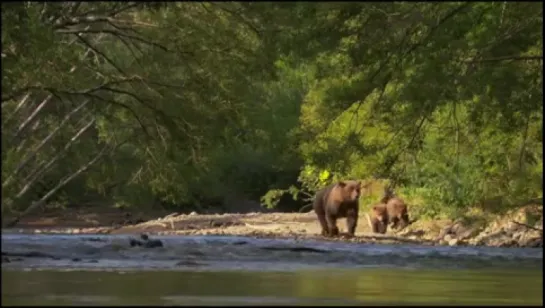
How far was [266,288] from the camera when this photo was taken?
45.4 feet

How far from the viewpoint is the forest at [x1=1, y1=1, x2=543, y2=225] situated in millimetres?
18297

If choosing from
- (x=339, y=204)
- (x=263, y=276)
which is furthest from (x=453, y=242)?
(x=263, y=276)

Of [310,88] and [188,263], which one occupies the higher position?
[310,88]

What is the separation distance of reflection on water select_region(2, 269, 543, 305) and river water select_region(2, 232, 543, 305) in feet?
0.04

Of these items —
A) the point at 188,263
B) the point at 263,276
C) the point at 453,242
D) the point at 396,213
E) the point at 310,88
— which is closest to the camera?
the point at 263,276

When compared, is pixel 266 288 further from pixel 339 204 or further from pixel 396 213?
pixel 396 213

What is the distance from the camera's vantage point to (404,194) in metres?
41.3

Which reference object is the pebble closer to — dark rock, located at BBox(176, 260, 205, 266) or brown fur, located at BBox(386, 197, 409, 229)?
brown fur, located at BBox(386, 197, 409, 229)

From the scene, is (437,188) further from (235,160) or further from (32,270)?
(235,160)

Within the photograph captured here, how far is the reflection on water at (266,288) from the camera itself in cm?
1198

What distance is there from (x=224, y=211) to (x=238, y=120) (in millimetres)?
40326

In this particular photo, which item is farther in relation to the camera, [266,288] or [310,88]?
[310,88]

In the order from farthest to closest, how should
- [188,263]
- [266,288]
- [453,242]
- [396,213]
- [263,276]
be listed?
[396,213] < [453,242] < [188,263] < [263,276] < [266,288]

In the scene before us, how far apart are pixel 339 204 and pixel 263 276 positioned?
1991cm
